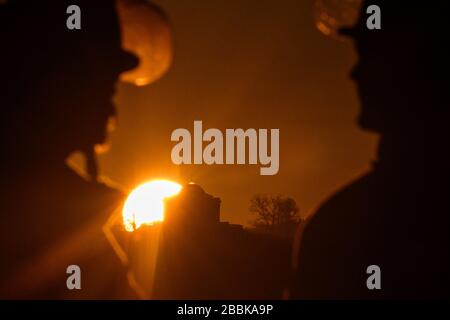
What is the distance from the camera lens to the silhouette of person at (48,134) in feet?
13.4

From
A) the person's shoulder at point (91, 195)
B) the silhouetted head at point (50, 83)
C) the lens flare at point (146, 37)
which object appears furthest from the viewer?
the lens flare at point (146, 37)

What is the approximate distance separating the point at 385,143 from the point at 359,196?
357 mm

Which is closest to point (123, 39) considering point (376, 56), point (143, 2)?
point (143, 2)

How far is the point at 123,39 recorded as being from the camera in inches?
171

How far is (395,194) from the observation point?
4156 mm

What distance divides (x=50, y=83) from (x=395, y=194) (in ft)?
7.39

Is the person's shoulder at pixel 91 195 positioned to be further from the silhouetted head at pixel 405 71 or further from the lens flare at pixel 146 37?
the silhouetted head at pixel 405 71

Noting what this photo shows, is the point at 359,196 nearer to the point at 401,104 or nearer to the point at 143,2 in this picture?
the point at 401,104

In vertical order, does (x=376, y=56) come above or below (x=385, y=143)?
above

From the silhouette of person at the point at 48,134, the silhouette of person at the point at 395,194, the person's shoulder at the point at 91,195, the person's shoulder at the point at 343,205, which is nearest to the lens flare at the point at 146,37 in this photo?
the silhouette of person at the point at 48,134

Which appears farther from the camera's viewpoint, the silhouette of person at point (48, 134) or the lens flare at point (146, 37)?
the lens flare at point (146, 37)

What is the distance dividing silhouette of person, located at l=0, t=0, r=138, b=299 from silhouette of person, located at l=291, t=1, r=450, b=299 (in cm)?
132

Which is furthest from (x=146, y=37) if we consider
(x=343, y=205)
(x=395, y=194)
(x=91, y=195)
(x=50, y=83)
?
(x=395, y=194)
